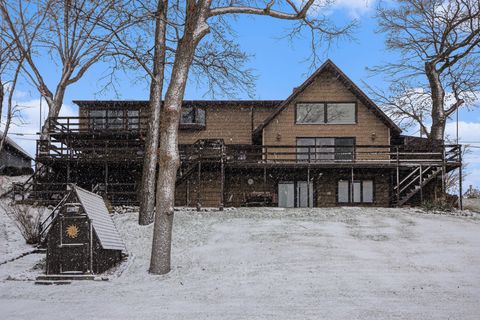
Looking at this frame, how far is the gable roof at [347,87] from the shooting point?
100 ft

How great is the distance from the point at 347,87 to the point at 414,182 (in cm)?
640

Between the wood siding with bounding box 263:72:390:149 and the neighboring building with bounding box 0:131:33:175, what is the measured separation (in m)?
23.2

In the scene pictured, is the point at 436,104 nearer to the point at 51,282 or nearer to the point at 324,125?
the point at 324,125

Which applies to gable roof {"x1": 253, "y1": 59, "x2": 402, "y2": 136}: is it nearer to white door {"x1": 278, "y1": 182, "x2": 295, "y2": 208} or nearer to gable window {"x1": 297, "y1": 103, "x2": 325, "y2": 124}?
gable window {"x1": 297, "y1": 103, "x2": 325, "y2": 124}

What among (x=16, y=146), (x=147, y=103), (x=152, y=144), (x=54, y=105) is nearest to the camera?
(x=152, y=144)

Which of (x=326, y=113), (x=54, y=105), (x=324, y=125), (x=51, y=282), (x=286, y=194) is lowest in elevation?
(x=51, y=282)

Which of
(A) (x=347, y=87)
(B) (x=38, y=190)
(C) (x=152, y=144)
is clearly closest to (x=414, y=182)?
(A) (x=347, y=87)

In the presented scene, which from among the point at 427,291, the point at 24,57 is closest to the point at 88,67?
the point at 24,57

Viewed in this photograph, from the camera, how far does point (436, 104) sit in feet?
102

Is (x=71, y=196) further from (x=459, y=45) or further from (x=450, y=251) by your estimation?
(x=459, y=45)

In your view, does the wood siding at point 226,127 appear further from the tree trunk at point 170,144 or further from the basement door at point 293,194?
the tree trunk at point 170,144

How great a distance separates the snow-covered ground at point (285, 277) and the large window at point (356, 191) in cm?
864

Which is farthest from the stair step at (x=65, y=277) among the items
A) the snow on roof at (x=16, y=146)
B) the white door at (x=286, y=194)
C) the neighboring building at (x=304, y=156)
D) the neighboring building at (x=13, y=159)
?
the snow on roof at (x=16, y=146)

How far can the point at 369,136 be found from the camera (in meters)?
31.0
